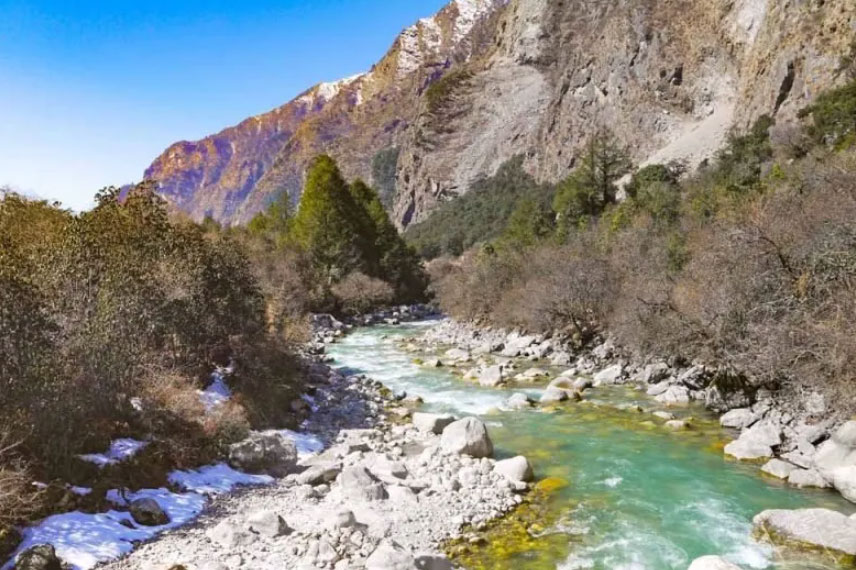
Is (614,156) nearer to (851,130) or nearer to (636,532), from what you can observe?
(851,130)

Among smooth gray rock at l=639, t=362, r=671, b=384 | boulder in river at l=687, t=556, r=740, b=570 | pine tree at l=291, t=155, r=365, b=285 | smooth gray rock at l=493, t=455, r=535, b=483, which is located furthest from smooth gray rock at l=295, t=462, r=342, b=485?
pine tree at l=291, t=155, r=365, b=285

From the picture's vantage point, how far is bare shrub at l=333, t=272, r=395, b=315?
50.0 m

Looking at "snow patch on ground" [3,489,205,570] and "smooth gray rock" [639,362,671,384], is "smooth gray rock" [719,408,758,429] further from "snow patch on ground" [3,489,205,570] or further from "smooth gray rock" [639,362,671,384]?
"snow patch on ground" [3,489,205,570]

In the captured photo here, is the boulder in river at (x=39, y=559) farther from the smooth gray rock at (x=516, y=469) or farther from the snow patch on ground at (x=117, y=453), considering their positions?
the smooth gray rock at (x=516, y=469)

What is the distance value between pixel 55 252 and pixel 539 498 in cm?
1244

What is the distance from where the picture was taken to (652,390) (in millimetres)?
21047

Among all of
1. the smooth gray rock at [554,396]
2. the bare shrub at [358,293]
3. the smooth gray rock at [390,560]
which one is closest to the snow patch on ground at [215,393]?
the smooth gray rock at [390,560]

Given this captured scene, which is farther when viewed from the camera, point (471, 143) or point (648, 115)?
point (471, 143)

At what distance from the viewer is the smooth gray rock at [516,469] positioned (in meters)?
13.4

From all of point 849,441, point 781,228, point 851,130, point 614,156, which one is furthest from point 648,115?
point 849,441

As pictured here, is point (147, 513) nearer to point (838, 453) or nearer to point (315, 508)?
point (315, 508)

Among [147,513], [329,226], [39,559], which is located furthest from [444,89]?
[39,559]

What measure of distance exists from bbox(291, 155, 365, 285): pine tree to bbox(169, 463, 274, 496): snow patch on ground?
1485 inches

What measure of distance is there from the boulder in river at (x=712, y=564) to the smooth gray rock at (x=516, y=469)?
4.76m
